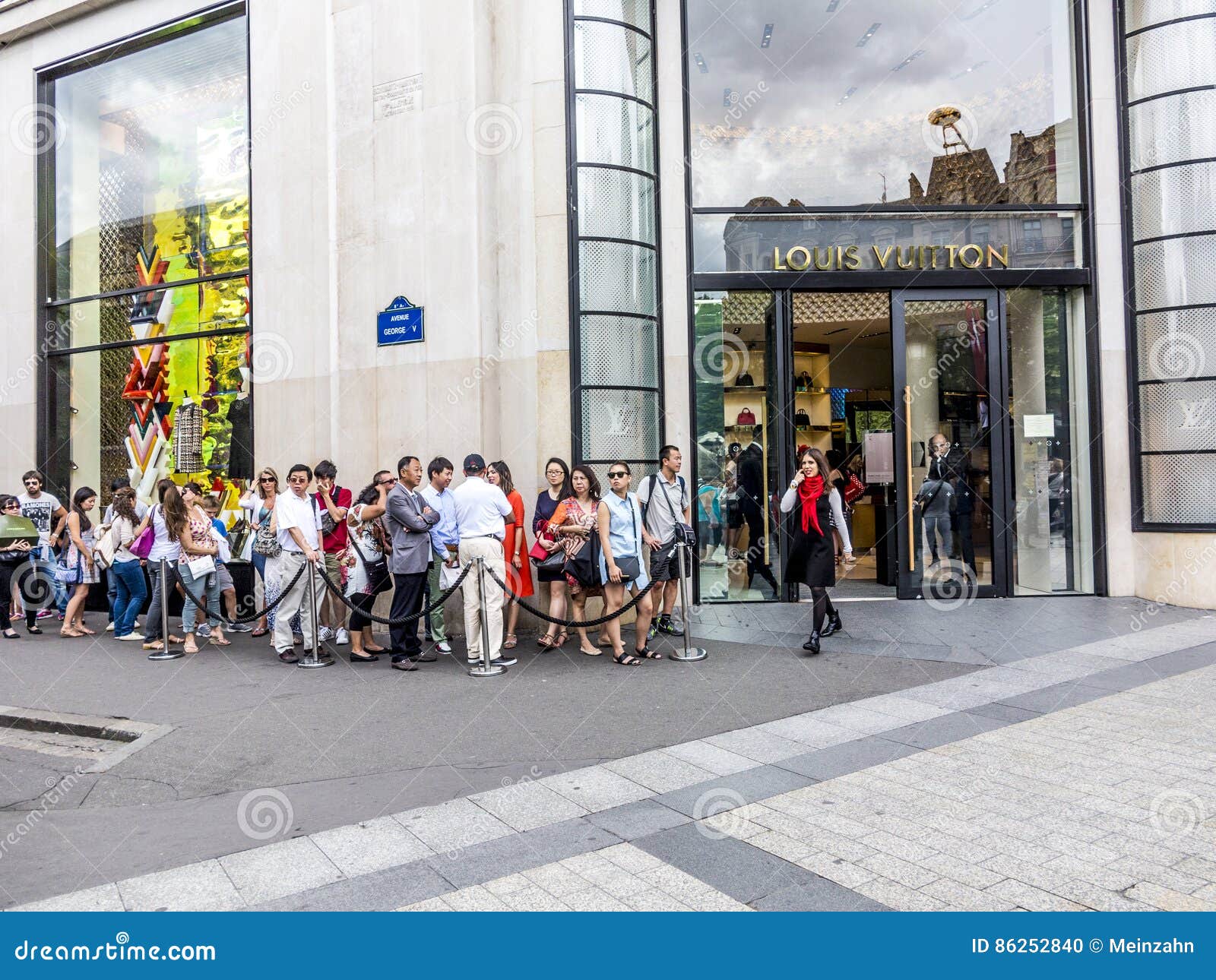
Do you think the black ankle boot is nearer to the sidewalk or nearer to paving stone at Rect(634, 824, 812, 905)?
the sidewalk

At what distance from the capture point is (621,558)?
840 cm

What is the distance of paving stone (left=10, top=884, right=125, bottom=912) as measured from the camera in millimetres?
3594

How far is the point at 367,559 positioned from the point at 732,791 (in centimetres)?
494

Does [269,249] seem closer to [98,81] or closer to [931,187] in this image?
[98,81]

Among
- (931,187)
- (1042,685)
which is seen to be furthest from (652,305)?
(1042,685)

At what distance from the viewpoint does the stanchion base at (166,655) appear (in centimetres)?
894

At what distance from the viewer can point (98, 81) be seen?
13961mm

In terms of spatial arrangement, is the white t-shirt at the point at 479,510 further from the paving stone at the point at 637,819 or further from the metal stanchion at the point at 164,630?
the paving stone at the point at 637,819

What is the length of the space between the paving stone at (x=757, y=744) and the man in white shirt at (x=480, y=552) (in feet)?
8.83
